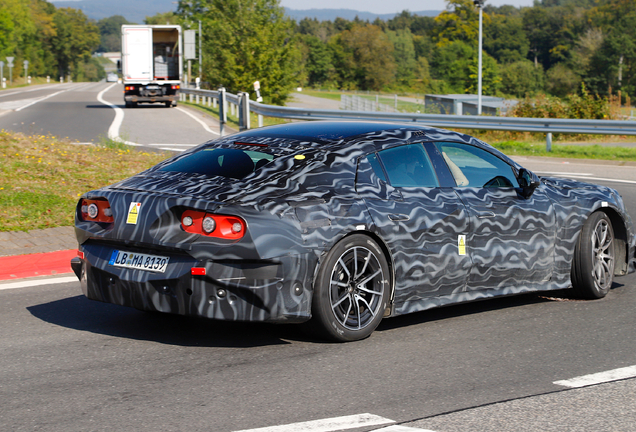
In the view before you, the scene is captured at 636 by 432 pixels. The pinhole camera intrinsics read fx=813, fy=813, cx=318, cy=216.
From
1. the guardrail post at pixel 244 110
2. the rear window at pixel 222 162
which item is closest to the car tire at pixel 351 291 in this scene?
the rear window at pixel 222 162

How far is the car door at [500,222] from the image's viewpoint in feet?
19.8

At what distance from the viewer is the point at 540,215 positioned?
253 inches

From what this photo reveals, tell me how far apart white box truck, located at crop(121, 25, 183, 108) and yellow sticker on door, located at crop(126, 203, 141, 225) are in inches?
1360

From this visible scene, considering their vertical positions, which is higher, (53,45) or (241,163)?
(53,45)

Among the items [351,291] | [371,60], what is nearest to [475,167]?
[351,291]

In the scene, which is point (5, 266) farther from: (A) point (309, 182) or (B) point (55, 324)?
(A) point (309, 182)

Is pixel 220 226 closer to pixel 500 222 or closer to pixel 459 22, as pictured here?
pixel 500 222

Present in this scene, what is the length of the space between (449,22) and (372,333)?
149 metres

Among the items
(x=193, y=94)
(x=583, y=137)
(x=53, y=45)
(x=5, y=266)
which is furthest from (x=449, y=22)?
(x=5, y=266)

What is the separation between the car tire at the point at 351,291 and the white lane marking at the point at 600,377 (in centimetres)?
132

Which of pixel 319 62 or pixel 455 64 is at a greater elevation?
pixel 319 62

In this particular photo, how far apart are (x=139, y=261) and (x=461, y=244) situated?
7.55ft

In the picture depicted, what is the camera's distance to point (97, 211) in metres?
5.45

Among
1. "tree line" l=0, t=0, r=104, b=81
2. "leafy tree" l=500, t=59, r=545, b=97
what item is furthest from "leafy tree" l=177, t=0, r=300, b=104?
"leafy tree" l=500, t=59, r=545, b=97
